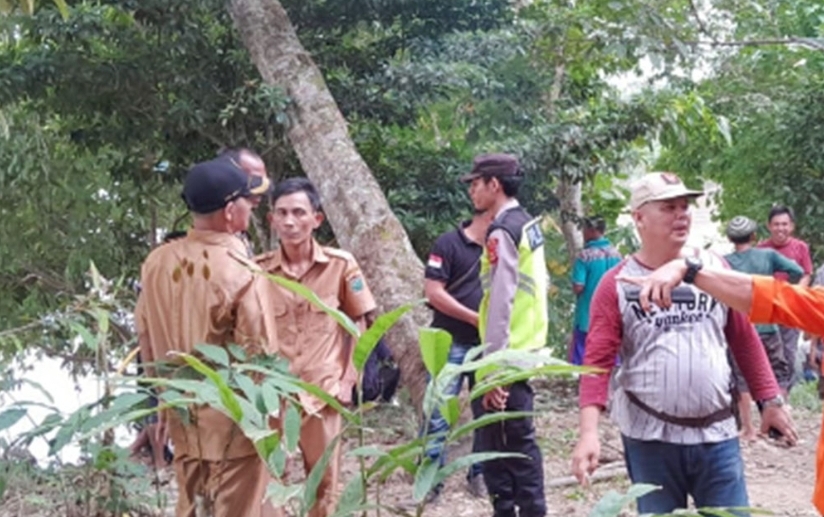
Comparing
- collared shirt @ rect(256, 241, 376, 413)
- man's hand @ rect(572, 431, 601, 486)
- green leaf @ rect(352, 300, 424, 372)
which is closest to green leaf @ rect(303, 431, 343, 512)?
green leaf @ rect(352, 300, 424, 372)

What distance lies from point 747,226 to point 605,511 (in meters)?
7.69

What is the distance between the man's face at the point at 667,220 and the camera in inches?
144

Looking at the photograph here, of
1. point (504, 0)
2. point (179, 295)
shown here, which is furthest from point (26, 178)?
point (179, 295)

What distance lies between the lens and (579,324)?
9.43 meters

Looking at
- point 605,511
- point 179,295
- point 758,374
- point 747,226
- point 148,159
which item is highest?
point 148,159

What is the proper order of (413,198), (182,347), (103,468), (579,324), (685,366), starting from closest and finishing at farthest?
(103,468), (685,366), (182,347), (413,198), (579,324)

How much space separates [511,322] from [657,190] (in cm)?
135

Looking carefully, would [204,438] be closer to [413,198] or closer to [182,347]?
[182,347]

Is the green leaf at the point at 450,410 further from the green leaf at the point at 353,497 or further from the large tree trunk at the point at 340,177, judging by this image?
the large tree trunk at the point at 340,177

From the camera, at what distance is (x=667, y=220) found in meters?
3.67

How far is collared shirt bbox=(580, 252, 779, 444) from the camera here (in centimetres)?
367

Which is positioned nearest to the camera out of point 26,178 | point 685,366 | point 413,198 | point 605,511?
point 605,511

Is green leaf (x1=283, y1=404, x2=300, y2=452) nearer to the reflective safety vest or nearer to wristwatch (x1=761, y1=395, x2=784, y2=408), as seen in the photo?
wristwatch (x1=761, y1=395, x2=784, y2=408)

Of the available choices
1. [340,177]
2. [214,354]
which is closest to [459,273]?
[340,177]
